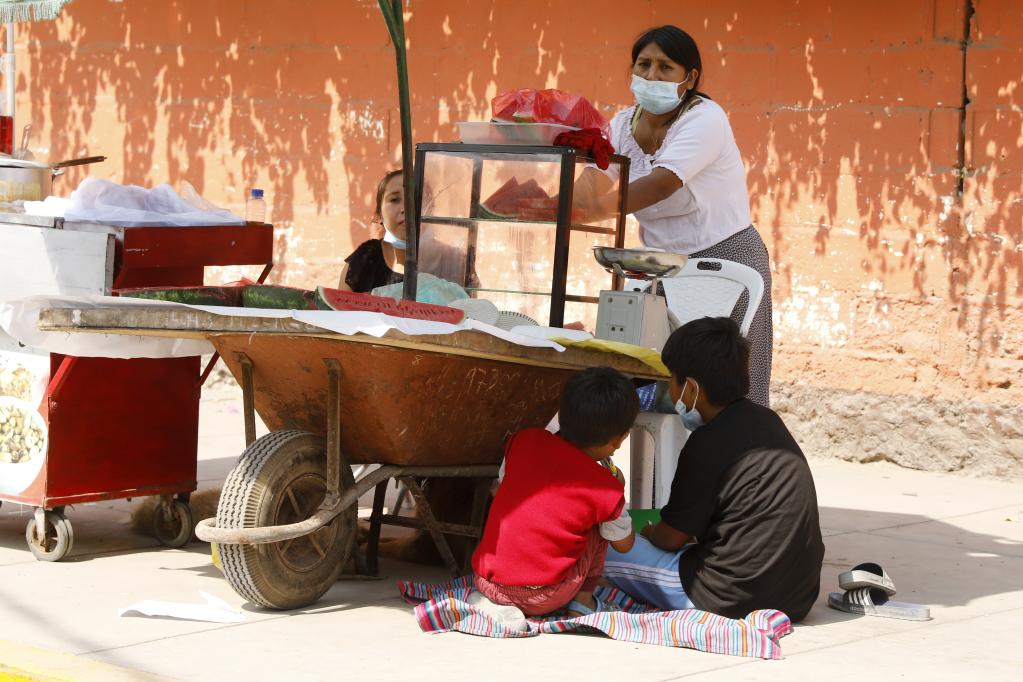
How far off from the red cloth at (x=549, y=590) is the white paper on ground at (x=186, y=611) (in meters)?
0.73

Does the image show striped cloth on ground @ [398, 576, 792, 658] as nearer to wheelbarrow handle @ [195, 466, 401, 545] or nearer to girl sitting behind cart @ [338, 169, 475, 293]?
wheelbarrow handle @ [195, 466, 401, 545]

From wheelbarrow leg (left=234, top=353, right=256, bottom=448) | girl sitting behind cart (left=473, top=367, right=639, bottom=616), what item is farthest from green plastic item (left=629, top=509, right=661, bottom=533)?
wheelbarrow leg (left=234, top=353, right=256, bottom=448)

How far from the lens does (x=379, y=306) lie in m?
4.11

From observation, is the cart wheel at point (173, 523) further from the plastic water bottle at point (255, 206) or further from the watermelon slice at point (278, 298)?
the plastic water bottle at point (255, 206)

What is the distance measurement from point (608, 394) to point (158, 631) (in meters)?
1.41

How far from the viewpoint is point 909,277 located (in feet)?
23.6

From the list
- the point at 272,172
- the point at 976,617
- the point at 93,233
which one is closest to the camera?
the point at 976,617

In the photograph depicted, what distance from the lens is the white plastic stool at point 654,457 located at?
4.60 metres

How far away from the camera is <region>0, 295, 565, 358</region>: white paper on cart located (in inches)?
150

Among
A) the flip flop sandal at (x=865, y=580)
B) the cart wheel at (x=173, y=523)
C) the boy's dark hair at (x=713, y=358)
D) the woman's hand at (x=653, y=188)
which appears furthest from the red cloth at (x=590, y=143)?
the cart wheel at (x=173, y=523)

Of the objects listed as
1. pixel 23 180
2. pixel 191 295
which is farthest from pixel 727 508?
pixel 23 180

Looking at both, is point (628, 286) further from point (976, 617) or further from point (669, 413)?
point (976, 617)

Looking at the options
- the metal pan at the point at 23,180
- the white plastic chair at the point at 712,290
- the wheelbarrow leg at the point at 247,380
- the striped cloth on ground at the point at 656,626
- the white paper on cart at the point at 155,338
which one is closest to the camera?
the white paper on cart at the point at 155,338

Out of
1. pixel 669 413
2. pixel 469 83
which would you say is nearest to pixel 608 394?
pixel 669 413
